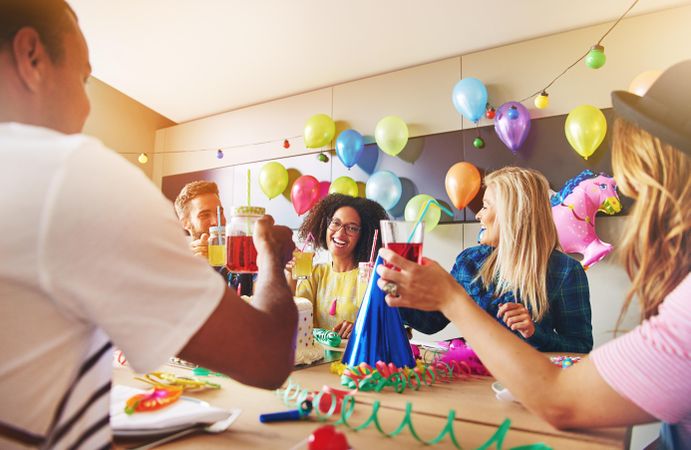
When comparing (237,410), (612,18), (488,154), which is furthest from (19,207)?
(612,18)

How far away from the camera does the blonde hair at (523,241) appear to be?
186 centimetres

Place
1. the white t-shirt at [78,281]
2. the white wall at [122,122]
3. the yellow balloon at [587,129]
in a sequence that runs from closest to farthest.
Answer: the white t-shirt at [78,281], the yellow balloon at [587,129], the white wall at [122,122]

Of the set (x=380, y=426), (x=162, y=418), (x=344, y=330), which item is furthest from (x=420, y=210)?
(x=162, y=418)

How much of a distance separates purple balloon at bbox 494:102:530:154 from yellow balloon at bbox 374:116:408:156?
2.53 ft

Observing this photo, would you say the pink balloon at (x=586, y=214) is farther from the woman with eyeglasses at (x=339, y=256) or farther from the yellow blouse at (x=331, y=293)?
the yellow blouse at (x=331, y=293)

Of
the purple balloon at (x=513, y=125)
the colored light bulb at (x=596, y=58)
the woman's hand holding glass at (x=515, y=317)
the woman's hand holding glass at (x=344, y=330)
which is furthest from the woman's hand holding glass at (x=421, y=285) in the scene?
the colored light bulb at (x=596, y=58)

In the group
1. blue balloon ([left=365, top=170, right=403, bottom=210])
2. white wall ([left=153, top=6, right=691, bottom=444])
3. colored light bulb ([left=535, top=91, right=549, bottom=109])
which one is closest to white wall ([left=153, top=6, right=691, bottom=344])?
white wall ([left=153, top=6, right=691, bottom=444])

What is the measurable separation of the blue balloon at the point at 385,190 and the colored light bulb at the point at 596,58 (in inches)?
62.5

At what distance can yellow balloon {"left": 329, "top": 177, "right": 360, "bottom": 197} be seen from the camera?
3.83m

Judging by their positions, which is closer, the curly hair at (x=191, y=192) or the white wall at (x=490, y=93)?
the curly hair at (x=191, y=192)

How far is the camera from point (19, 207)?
0.47m

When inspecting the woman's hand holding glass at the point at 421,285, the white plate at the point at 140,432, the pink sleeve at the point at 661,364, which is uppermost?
the woman's hand holding glass at the point at 421,285

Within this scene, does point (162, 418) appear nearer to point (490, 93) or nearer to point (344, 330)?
point (344, 330)

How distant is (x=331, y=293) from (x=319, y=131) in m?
1.94
